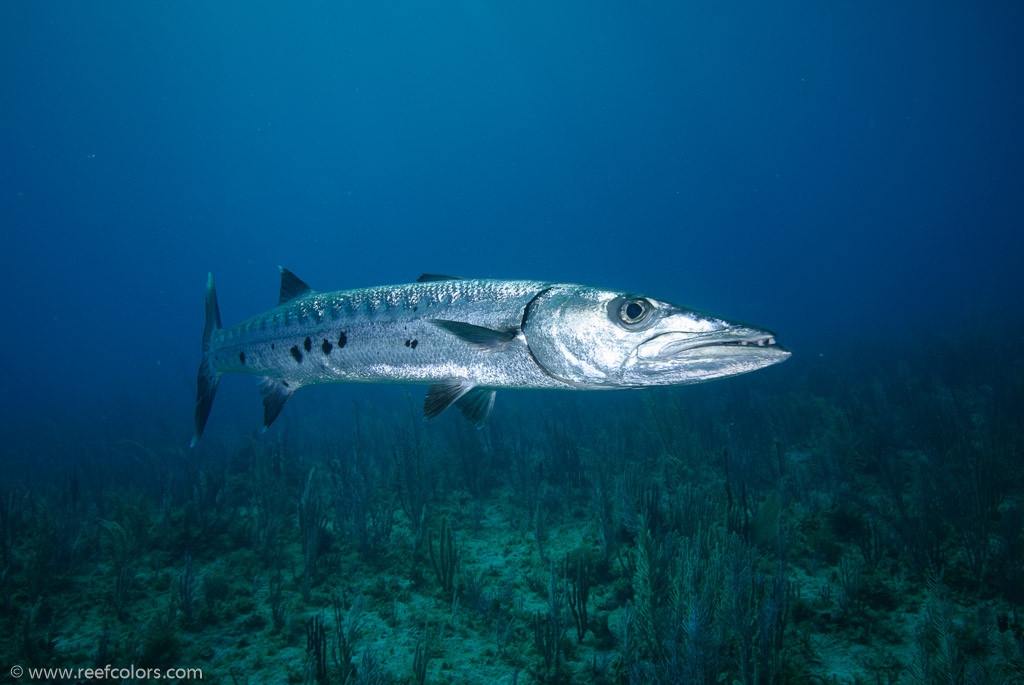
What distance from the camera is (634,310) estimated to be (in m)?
2.48

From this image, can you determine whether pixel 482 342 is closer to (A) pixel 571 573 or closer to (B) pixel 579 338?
(B) pixel 579 338

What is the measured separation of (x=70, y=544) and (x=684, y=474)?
7.64 metres

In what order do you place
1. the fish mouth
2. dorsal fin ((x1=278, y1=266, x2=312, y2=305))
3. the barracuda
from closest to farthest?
the fish mouth, the barracuda, dorsal fin ((x1=278, y1=266, x2=312, y2=305))

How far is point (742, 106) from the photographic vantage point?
87500 millimetres

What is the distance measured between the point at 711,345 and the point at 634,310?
1.55 feet

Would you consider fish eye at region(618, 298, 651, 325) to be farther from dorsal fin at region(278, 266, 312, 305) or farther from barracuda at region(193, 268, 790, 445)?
dorsal fin at region(278, 266, 312, 305)

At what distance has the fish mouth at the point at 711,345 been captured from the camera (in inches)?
83.4

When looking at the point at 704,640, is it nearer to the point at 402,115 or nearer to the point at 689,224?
the point at 402,115

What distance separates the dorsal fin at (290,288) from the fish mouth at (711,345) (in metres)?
3.49

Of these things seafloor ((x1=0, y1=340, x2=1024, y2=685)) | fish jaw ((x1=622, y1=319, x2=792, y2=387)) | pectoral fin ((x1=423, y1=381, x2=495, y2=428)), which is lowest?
seafloor ((x1=0, y1=340, x2=1024, y2=685))

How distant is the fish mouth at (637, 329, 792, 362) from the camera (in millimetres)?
2119

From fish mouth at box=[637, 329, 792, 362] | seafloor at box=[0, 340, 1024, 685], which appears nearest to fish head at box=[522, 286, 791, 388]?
fish mouth at box=[637, 329, 792, 362]

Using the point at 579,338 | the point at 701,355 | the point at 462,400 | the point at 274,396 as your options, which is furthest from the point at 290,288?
the point at 701,355

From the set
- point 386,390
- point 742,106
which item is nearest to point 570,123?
point 742,106
